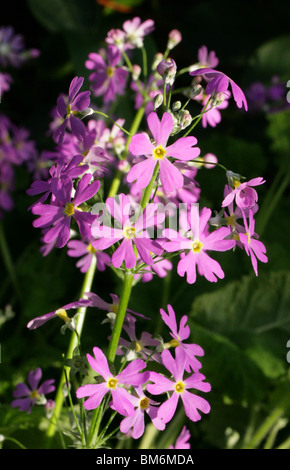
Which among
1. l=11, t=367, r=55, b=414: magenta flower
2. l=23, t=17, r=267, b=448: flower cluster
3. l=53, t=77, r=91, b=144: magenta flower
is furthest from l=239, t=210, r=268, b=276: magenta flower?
l=11, t=367, r=55, b=414: magenta flower

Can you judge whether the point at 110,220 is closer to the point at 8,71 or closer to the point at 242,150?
the point at 242,150

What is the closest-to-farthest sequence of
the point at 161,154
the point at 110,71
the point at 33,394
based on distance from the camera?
the point at 161,154, the point at 33,394, the point at 110,71

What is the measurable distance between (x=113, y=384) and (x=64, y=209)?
8.1 inches

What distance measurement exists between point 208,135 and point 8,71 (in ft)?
2.39

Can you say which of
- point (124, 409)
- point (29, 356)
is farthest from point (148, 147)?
point (29, 356)

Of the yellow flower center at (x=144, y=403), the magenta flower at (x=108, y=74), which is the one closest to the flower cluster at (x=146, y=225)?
the yellow flower center at (x=144, y=403)

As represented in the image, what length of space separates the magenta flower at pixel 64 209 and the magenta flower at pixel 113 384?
0.44 ft

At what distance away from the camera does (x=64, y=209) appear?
2.20ft

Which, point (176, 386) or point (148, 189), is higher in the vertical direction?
point (148, 189)

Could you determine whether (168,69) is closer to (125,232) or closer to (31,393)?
(125,232)

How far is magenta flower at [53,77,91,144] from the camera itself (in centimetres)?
69

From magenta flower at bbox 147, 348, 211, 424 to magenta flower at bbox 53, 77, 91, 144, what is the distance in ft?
0.91

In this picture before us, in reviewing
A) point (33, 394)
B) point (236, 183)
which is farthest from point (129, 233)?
point (33, 394)

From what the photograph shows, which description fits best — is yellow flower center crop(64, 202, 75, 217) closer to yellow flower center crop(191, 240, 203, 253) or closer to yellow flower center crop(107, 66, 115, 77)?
yellow flower center crop(191, 240, 203, 253)
